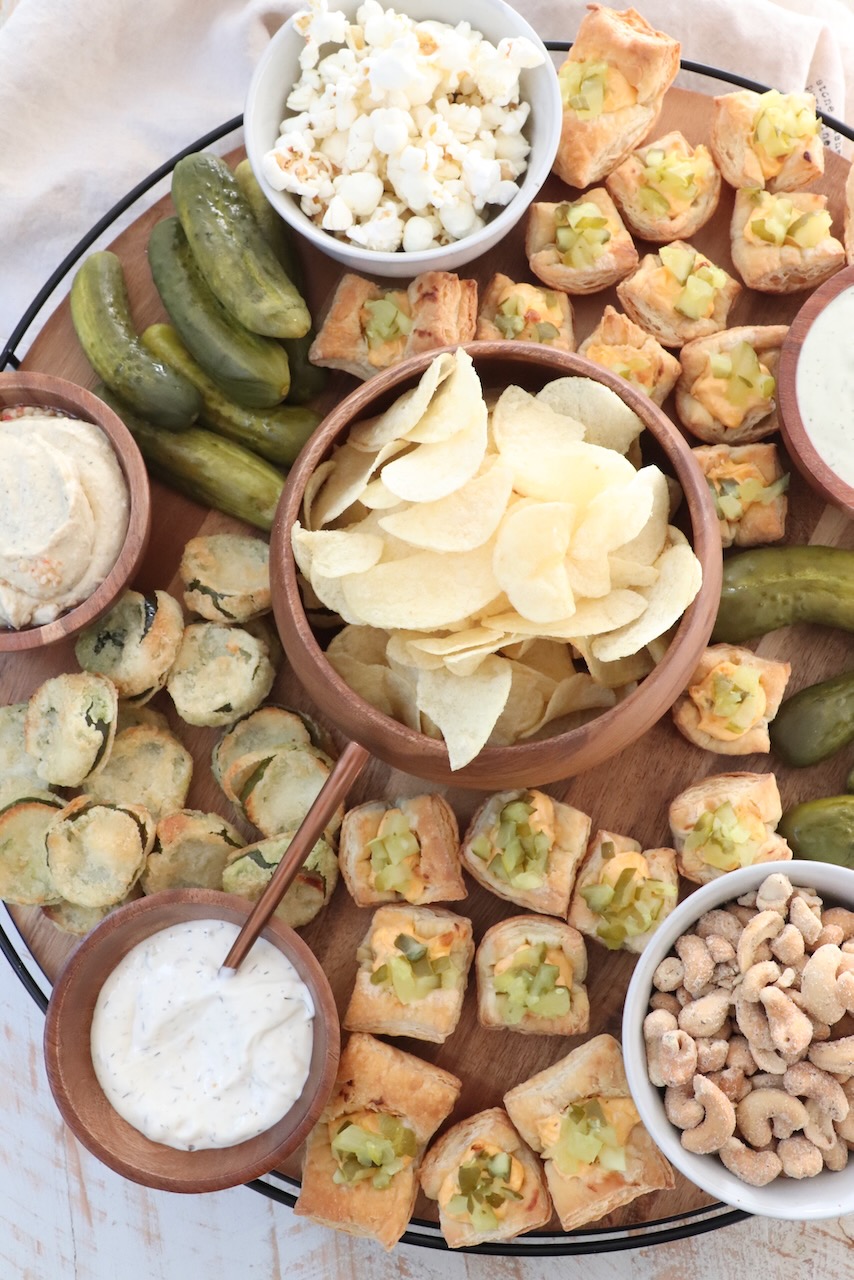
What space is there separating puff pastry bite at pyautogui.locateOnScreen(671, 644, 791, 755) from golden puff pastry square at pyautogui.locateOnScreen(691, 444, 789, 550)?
0.78 feet

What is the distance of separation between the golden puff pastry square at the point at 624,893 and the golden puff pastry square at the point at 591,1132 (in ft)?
0.67

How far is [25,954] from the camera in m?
2.96

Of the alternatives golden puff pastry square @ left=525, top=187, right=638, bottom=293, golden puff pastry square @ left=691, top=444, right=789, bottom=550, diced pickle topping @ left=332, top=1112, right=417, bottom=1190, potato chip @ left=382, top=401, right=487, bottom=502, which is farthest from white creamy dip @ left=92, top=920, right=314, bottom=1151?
golden puff pastry square @ left=525, top=187, right=638, bottom=293

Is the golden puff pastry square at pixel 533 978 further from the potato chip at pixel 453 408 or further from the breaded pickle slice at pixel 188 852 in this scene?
the potato chip at pixel 453 408

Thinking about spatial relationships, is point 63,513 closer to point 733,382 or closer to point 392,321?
point 392,321

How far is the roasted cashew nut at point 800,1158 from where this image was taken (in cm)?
204

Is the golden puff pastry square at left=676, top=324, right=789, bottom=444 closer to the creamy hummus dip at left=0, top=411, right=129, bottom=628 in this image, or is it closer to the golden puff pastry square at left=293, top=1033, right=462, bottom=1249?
the creamy hummus dip at left=0, top=411, right=129, bottom=628

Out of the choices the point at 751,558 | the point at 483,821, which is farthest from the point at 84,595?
the point at 751,558

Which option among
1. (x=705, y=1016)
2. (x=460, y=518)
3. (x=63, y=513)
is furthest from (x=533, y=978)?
(x=63, y=513)

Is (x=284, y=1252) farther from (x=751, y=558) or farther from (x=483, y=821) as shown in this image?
(x=751, y=558)

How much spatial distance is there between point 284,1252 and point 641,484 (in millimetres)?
2043

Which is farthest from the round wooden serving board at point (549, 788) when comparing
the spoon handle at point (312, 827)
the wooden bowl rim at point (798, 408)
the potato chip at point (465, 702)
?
the potato chip at point (465, 702)

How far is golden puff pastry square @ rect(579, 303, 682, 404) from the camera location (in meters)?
2.41

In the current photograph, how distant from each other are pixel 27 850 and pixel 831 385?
1.84m
